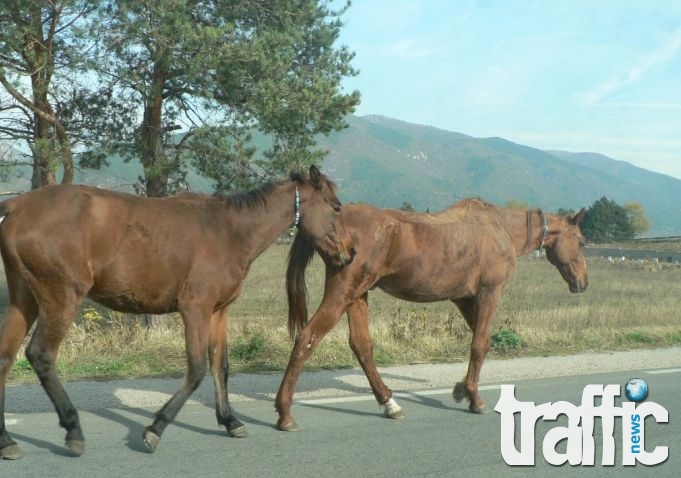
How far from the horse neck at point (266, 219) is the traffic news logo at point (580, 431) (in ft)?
7.63

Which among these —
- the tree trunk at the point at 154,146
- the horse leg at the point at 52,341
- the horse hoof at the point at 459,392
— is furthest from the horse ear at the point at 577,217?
the tree trunk at the point at 154,146

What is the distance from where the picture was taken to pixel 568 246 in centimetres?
953

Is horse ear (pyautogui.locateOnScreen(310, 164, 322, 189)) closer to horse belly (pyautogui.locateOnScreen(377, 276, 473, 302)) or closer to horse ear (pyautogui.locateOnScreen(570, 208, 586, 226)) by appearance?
horse belly (pyautogui.locateOnScreen(377, 276, 473, 302))

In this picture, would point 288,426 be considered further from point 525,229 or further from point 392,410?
point 525,229

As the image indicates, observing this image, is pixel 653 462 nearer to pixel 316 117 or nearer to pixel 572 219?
pixel 572 219

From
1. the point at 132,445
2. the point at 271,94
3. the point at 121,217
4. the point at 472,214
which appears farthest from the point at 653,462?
the point at 271,94

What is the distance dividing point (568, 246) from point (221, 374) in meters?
5.11

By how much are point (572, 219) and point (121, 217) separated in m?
5.95

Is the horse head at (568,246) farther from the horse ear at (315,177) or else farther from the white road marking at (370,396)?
the horse ear at (315,177)

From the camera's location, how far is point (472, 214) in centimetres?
834

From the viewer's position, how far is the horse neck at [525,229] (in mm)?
8953

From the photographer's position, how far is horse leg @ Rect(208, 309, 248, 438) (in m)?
6.27

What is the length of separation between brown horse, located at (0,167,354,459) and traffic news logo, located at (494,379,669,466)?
223cm

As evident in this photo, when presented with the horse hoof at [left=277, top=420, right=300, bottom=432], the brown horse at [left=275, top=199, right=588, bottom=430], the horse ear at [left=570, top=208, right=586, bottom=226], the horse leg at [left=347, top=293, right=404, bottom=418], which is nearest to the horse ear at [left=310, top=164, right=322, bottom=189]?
the brown horse at [left=275, top=199, right=588, bottom=430]
